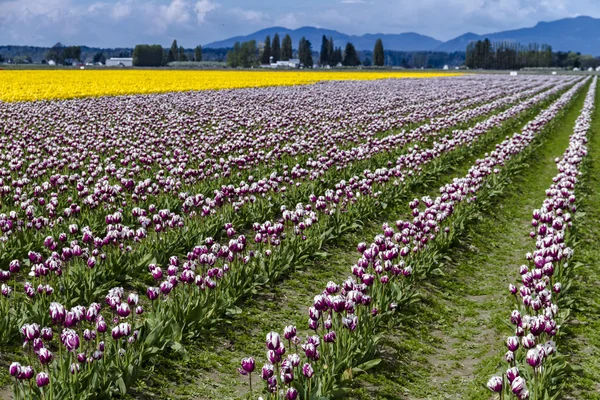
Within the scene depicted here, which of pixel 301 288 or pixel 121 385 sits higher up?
pixel 121 385

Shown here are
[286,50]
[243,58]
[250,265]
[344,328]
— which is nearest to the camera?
[344,328]

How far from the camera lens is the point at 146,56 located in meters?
166

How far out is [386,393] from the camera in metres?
6.53

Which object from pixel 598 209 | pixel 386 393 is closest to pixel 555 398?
pixel 386 393

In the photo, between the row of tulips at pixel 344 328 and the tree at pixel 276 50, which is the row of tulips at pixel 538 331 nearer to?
the row of tulips at pixel 344 328

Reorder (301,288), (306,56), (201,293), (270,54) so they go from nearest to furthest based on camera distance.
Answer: (201,293) → (301,288) → (306,56) → (270,54)

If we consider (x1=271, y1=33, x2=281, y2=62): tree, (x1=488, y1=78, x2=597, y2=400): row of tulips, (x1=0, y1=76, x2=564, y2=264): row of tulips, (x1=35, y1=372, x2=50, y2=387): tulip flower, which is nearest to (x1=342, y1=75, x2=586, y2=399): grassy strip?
(x1=488, y1=78, x2=597, y2=400): row of tulips

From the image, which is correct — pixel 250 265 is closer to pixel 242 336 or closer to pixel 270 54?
pixel 242 336

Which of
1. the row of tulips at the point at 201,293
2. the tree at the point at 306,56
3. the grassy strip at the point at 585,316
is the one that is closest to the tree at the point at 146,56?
the tree at the point at 306,56

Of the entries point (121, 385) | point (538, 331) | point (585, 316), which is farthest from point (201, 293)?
point (585, 316)

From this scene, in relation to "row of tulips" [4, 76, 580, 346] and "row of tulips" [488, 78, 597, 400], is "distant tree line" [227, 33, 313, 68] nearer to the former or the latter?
"row of tulips" [4, 76, 580, 346]

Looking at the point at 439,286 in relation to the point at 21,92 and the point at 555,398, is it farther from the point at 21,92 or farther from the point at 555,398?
the point at 21,92

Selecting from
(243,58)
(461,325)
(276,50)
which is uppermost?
(276,50)

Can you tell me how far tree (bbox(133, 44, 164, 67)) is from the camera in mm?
165625
